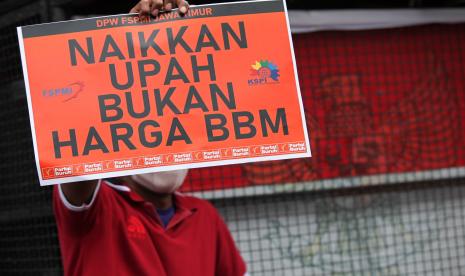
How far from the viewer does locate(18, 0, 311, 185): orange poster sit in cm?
230

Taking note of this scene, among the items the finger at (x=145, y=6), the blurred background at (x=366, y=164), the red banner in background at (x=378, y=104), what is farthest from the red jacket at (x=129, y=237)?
the red banner in background at (x=378, y=104)

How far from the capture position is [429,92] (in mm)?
4633

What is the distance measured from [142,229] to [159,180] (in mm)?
281

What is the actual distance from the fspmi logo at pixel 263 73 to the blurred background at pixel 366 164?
1894 mm

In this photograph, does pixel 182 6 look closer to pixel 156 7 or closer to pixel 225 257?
pixel 156 7

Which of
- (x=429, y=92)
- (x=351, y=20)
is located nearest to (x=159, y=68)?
(x=351, y=20)

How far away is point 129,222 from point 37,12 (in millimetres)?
1218

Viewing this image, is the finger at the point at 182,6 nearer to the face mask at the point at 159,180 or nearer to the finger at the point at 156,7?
the finger at the point at 156,7

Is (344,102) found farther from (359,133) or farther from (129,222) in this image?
(129,222)

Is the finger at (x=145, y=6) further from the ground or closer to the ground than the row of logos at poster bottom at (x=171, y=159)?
further from the ground

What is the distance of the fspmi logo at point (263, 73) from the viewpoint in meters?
2.44

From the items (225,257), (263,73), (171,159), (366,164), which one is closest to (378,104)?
(366,164)

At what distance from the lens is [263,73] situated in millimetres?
2451

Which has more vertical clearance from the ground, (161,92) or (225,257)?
(161,92)
